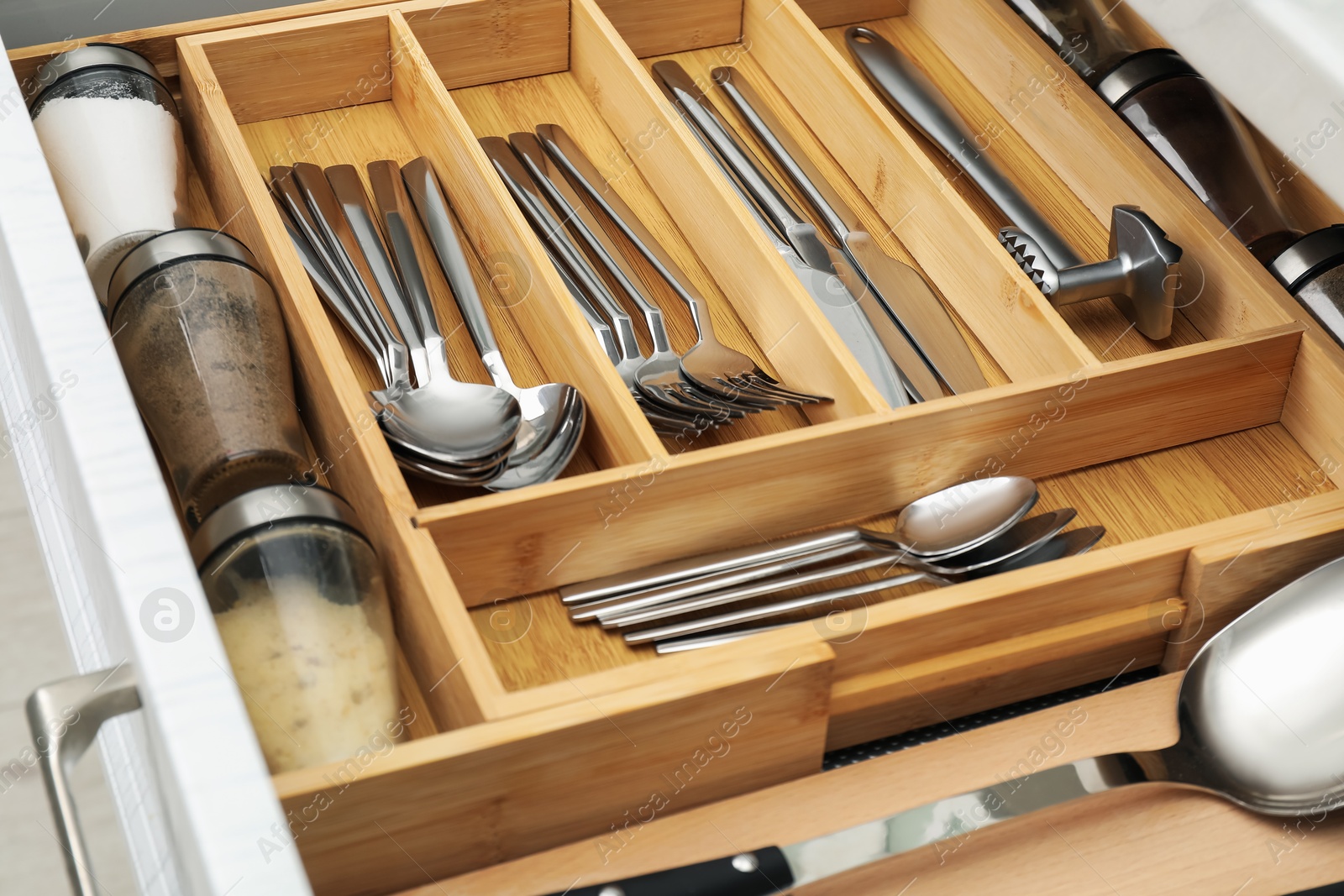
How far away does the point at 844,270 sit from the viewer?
842mm

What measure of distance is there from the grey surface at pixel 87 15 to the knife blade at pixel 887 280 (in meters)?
0.45

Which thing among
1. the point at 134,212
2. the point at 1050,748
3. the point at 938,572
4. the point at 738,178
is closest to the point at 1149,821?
the point at 1050,748

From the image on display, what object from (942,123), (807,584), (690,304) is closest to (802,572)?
(807,584)

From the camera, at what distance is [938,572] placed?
69 centimetres

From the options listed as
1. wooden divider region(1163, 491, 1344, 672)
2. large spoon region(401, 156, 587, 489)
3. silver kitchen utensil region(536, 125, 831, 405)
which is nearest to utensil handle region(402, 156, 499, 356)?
large spoon region(401, 156, 587, 489)

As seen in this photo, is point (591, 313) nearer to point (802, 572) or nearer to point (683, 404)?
point (683, 404)

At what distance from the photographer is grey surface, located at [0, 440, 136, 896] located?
498mm

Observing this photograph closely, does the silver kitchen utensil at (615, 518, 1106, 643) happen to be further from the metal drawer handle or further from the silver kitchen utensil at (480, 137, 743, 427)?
the metal drawer handle

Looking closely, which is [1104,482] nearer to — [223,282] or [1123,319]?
[1123,319]

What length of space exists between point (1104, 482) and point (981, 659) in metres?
0.20

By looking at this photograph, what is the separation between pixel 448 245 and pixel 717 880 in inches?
18.8

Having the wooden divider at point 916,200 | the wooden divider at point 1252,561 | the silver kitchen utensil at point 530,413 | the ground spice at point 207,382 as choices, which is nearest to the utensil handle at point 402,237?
the silver kitchen utensil at point 530,413

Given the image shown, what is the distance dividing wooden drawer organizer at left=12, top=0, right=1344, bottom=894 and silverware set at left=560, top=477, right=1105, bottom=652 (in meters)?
0.02

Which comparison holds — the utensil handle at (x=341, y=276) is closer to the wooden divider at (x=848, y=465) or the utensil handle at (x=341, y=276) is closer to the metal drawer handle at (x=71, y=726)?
the wooden divider at (x=848, y=465)
